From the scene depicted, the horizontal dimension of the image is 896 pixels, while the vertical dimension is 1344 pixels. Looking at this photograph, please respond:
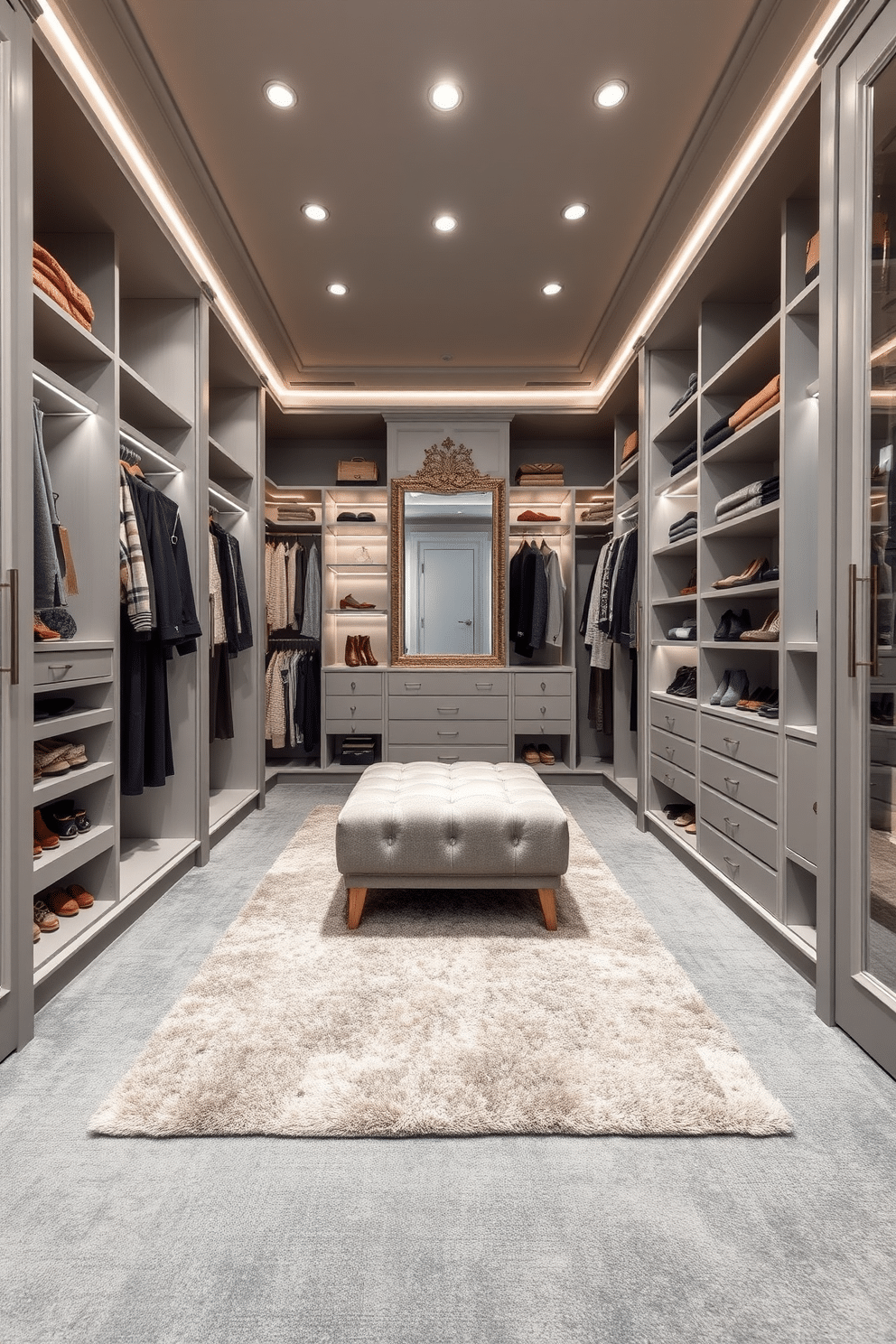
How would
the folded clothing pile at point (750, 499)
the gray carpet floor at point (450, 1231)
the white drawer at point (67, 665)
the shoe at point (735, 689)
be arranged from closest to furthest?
the gray carpet floor at point (450, 1231) < the white drawer at point (67, 665) < the folded clothing pile at point (750, 499) < the shoe at point (735, 689)

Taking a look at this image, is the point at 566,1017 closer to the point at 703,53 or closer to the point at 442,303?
the point at 703,53

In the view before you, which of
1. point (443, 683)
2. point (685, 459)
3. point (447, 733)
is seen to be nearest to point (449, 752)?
point (447, 733)

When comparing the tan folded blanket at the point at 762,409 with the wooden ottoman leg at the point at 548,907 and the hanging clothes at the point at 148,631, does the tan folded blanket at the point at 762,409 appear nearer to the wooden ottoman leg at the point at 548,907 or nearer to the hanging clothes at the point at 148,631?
the wooden ottoman leg at the point at 548,907

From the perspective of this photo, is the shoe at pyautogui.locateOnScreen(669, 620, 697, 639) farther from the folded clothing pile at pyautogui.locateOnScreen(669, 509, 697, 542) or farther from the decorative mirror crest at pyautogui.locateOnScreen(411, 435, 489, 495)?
the decorative mirror crest at pyautogui.locateOnScreen(411, 435, 489, 495)

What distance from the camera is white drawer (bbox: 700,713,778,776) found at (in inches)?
94.1

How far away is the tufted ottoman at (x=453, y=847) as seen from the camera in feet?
7.68

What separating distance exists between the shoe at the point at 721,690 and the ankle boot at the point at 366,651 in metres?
2.67

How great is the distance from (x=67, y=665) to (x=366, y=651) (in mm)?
3117

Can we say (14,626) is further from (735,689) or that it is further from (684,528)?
(684,528)

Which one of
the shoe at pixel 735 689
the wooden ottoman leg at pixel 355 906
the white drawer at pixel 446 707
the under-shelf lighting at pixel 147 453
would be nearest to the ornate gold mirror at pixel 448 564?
the white drawer at pixel 446 707

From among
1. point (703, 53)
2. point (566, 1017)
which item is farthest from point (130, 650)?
point (703, 53)

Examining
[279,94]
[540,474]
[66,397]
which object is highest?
[279,94]

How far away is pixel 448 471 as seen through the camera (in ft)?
16.4

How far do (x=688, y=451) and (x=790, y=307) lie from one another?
108 cm
